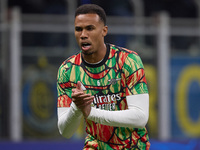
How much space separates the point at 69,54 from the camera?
9.90m

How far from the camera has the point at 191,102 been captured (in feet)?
34.8

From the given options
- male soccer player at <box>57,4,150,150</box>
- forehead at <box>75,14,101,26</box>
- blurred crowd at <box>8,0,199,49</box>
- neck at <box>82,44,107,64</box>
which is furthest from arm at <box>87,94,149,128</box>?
blurred crowd at <box>8,0,199,49</box>

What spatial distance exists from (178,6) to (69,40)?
9.17 feet

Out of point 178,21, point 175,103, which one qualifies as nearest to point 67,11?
point 178,21

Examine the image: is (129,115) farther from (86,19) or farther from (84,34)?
(86,19)

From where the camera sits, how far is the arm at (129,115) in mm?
4336

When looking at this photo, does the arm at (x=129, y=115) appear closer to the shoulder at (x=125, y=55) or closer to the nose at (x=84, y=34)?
the shoulder at (x=125, y=55)

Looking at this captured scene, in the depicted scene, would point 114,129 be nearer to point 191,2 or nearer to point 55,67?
point 55,67

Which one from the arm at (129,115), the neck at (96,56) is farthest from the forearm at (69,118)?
the neck at (96,56)

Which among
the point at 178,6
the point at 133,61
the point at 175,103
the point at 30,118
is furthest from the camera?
the point at 178,6

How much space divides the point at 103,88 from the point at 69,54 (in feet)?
17.6

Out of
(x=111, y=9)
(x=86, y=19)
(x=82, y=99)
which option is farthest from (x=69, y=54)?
(x=82, y=99)

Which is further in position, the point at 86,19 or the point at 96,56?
the point at 96,56

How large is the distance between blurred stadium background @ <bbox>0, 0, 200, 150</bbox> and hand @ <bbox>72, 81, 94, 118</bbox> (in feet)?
16.4
